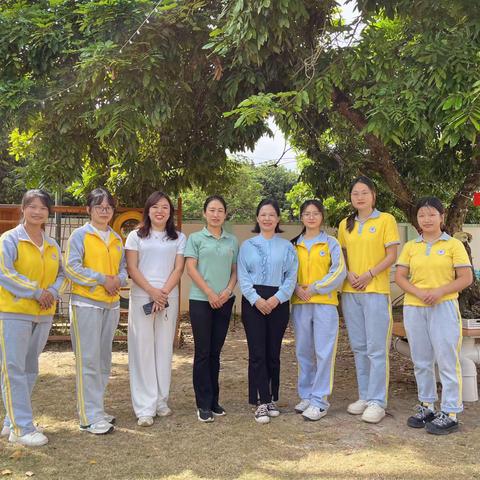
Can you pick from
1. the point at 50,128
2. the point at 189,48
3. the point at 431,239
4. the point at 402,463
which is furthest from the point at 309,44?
the point at 402,463

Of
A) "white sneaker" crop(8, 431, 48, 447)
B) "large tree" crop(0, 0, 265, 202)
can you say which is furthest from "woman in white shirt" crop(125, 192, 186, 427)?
"large tree" crop(0, 0, 265, 202)

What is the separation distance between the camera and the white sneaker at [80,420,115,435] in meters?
3.86

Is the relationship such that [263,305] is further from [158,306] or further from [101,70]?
[101,70]

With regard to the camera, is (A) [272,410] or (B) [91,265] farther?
(A) [272,410]

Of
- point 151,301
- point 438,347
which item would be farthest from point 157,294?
point 438,347

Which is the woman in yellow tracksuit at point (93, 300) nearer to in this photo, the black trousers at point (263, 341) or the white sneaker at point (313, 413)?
the black trousers at point (263, 341)

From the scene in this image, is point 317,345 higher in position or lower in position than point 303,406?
higher

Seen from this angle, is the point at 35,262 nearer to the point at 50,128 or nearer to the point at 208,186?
the point at 50,128

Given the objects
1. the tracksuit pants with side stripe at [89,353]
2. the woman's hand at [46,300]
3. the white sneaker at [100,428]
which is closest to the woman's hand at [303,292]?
the tracksuit pants with side stripe at [89,353]

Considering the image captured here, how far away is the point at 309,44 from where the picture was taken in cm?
548

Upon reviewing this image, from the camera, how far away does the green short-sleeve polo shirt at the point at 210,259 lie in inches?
163

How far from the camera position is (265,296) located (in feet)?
13.6

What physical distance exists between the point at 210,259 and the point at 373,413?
1.68 metres

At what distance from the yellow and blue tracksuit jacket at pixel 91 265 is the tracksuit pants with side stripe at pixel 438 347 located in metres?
2.17
